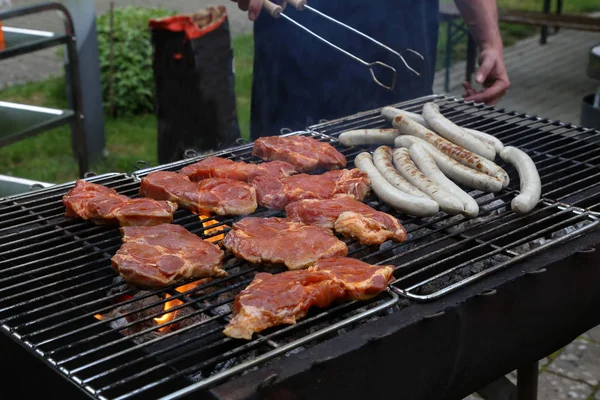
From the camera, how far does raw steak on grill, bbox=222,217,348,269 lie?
2.66 metres

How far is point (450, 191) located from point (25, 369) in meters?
1.84

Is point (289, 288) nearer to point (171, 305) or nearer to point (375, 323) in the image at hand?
point (375, 323)

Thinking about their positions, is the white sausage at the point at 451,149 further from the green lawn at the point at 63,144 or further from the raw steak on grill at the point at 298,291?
the green lawn at the point at 63,144

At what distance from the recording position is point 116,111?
9102mm

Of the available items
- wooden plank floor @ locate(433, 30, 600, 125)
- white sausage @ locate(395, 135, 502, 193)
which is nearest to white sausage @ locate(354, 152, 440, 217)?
white sausage @ locate(395, 135, 502, 193)

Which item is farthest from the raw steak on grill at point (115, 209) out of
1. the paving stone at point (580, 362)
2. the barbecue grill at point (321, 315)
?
the paving stone at point (580, 362)

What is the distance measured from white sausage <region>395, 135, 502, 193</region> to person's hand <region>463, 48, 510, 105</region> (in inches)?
45.5

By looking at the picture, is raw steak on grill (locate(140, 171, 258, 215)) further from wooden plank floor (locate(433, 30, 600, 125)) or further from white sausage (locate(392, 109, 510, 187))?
wooden plank floor (locate(433, 30, 600, 125))

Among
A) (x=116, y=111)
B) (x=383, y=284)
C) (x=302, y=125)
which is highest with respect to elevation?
(x=383, y=284)

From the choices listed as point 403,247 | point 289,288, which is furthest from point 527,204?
point 289,288

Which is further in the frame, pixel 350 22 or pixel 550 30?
pixel 550 30

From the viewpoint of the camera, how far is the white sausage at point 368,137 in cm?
378

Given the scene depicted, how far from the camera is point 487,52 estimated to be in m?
4.61

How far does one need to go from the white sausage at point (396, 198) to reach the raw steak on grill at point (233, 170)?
1.29ft
